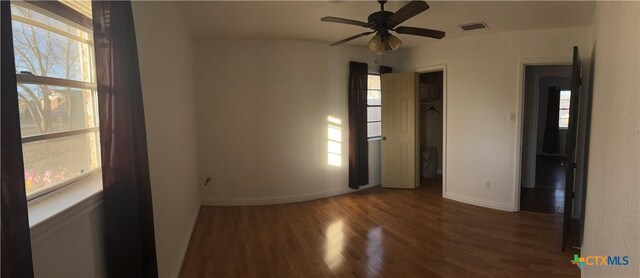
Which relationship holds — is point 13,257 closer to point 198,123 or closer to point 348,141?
point 198,123

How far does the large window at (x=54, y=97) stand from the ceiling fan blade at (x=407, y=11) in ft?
6.29

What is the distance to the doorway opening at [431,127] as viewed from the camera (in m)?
5.66

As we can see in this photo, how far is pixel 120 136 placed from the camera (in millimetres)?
1435

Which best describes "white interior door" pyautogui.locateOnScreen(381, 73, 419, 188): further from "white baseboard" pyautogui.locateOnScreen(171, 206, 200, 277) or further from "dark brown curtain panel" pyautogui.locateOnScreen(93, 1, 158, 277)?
"dark brown curtain panel" pyautogui.locateOnScreen(93, 1, 158, 277)

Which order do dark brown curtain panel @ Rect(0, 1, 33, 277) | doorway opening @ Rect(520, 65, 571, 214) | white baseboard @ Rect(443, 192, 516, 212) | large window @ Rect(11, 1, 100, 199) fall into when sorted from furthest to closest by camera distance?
doorway opening @ Rect(520, 65, 571, 214), white baseboard @ Rect(443, 192, 516, 212), large window @ Rect(11, 1, 100, 199), dark brown curtain panel @ Rect(0, 1, 33, 277)

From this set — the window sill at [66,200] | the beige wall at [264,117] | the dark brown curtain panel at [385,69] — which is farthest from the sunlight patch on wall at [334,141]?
the window sill at [66,200]

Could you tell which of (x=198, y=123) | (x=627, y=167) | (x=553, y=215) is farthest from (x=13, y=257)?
(x=553, y=215)

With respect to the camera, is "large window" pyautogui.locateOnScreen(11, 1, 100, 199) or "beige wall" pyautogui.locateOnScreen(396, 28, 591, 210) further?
"beige wall" pyautogui.locateOnScreen(396, 28, 591, 210)

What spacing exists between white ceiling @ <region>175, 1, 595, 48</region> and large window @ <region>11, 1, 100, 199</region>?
1.51 meters

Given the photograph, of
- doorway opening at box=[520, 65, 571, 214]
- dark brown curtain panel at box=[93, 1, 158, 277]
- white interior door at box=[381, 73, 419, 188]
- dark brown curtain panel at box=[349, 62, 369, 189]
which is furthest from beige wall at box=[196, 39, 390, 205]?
doorway opening at box=[520, 65, 571, 214]

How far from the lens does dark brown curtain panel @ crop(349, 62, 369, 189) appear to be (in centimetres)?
481

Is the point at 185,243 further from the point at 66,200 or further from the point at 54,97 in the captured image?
the point at 54,97

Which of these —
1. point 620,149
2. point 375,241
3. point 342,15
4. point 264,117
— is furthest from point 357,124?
point 620,149

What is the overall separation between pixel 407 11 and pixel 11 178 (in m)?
2.29
